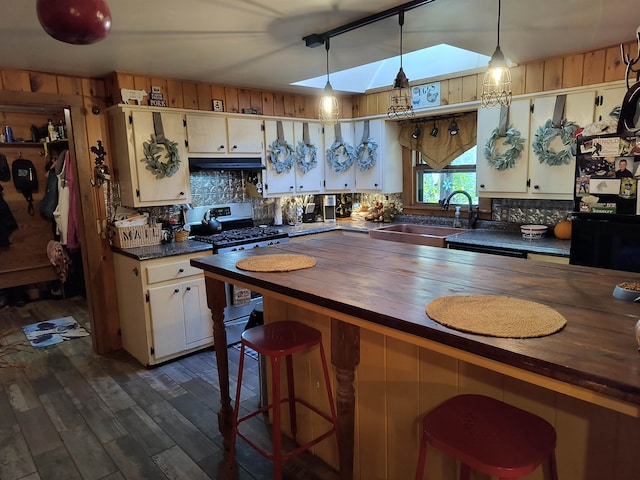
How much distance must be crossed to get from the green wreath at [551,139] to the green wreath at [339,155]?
1.92 metres

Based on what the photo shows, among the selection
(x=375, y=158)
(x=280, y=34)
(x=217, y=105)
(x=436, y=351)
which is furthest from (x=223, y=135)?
(x=436, y=351)

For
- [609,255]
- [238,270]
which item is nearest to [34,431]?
[238,270]

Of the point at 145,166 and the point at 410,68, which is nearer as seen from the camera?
the point at 145,166

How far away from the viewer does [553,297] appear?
1.44 metres

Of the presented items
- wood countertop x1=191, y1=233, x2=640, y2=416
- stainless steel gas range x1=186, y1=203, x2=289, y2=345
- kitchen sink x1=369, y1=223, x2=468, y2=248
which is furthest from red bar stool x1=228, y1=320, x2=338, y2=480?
kitchen sink x1=369, y1=223, x2=468, y2=248

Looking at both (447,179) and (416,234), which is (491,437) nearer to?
(416,234)

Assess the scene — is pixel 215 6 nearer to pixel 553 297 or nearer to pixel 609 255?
pixel 553 297

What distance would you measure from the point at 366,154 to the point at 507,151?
5.07 ft

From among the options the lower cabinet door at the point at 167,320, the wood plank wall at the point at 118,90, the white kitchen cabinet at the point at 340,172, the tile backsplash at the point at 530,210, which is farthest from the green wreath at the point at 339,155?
the lower cabinet door at the point at 167,320

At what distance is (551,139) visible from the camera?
128 inches

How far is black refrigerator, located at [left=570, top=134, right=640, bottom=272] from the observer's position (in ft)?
7.52

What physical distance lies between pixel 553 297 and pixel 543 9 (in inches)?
66.0

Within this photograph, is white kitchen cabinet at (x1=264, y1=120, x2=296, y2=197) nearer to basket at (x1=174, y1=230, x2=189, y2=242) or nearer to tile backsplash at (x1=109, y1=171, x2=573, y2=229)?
tile backsplash at (x1=109, y1=171, x2=573, y2=229)

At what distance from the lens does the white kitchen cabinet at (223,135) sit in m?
3.74
